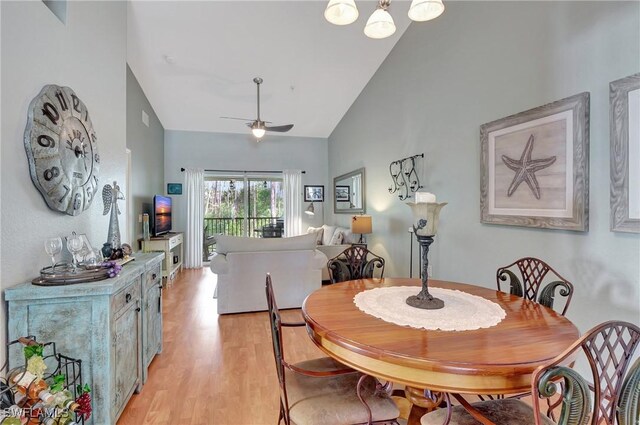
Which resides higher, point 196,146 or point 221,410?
point 196,146

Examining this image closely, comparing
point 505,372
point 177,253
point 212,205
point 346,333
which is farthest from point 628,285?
point 212,205

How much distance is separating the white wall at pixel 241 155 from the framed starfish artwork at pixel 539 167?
4.90 m

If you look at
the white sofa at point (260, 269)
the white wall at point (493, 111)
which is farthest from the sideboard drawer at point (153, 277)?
the white wall at point (493, 111)

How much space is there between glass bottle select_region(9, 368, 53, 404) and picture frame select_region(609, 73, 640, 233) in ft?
9.46

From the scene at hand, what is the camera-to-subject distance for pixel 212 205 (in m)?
7.00

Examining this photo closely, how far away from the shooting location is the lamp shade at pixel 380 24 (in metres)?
1.95

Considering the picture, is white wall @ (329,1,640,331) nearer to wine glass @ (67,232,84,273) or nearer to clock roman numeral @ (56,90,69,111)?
wine glass @ (67,232,84,273)

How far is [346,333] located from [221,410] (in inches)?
52.0

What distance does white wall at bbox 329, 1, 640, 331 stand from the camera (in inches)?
72.5

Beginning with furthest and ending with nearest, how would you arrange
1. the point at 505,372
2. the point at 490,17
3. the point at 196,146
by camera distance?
the point at 196,146 < the point at 490,17 < the point at 505,372

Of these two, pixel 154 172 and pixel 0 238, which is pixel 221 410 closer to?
pixel 0 238

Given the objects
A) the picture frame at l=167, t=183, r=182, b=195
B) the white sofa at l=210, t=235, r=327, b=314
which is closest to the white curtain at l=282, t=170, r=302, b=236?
the picture frame at l=167, t=183, r=182, b=195

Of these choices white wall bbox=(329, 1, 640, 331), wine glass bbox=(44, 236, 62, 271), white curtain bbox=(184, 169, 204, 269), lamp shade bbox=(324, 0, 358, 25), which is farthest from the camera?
white curtain bbox=(184, 169, 204, 269)

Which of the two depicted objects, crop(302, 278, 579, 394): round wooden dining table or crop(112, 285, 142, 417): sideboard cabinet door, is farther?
crop(112, 285, 142, 417): sideboard cabinet door
